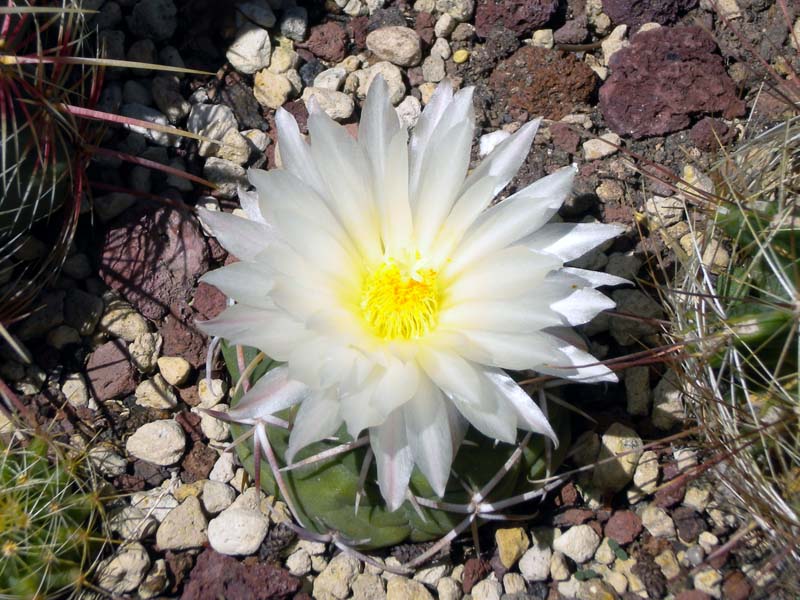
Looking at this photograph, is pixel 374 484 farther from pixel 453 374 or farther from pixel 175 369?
pixel 175 369

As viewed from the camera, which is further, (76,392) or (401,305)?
(76,392)

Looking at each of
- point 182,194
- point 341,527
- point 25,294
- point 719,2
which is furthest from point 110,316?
point 719,2

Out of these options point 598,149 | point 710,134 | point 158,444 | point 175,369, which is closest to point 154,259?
point 175,369

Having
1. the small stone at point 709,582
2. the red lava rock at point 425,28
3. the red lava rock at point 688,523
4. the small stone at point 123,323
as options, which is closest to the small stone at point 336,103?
the red lava rock at point 425,28

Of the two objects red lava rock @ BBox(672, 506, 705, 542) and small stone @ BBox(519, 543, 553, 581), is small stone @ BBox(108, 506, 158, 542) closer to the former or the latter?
small stone @ BBox(519, 543, 553, 581)

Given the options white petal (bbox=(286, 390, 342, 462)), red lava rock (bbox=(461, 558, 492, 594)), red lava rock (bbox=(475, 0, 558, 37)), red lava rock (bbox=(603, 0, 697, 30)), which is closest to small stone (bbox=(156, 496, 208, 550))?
red lava rock (bbox=(461, 558, 492, 594))

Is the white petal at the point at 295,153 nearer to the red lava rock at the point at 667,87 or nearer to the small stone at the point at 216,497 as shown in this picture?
the small stone at the point at 216,497

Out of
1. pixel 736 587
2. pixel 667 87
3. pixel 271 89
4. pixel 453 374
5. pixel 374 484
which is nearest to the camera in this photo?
pixel 453 374
